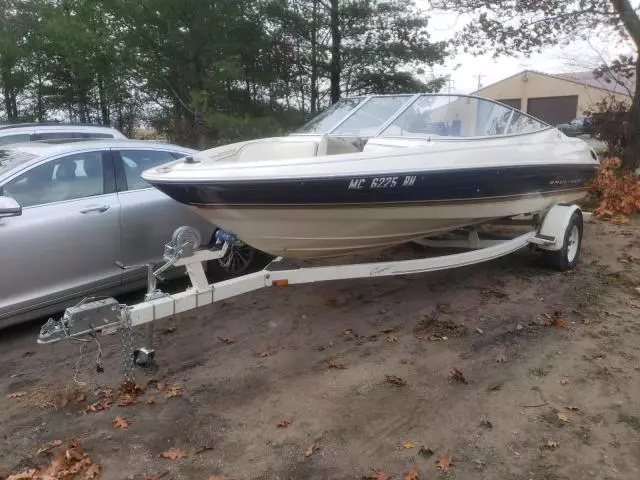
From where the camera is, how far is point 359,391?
3629 millimetres

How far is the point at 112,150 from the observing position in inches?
196

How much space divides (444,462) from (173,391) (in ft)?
5.72

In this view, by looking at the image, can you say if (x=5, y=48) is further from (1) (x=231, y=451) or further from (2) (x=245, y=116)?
(1) (x=231, y=451)

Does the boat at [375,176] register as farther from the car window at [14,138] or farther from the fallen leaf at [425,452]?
the car window at [14,138]

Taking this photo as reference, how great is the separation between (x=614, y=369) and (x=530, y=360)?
54cm

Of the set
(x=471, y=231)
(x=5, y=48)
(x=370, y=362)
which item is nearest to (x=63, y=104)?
(x=5, y=48)

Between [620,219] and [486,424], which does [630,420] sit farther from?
[620,219]

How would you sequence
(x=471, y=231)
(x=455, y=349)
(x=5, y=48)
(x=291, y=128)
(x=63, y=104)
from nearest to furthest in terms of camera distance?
(x=455, y=349) → (x=471, y=231) → (x=291, y=128) → (x=5, y=48) → (x=63, y=104)

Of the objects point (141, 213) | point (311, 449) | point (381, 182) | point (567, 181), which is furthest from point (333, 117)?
point (311, 449)

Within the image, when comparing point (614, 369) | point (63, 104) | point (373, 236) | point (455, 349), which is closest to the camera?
point (614, 369)

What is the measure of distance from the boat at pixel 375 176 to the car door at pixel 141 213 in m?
0.57

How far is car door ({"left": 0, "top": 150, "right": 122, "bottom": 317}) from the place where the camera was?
4145mm

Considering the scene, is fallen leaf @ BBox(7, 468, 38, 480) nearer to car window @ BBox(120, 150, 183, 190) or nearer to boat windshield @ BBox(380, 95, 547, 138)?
car window @ BBox(120, 150, 183, 190)

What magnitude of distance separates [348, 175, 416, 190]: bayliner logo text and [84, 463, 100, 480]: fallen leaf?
2.40 m
